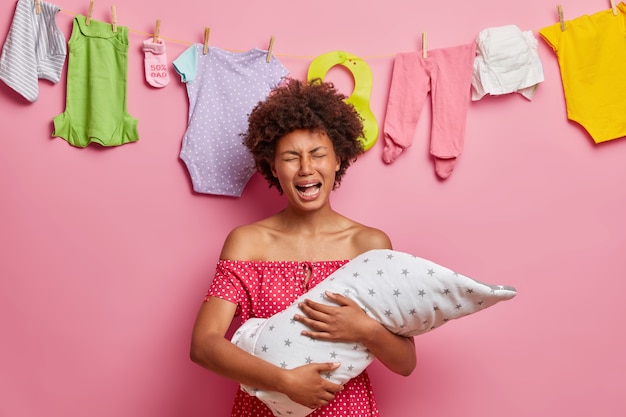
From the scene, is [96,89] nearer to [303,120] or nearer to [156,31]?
[156,31]

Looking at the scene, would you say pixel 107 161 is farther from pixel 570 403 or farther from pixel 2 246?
pixel 570 403

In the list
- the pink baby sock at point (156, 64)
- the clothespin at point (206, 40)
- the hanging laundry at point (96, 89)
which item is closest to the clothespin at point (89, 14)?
the hanging laundry at point (96, 89)

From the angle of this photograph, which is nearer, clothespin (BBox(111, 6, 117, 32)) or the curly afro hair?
the curly afro hair

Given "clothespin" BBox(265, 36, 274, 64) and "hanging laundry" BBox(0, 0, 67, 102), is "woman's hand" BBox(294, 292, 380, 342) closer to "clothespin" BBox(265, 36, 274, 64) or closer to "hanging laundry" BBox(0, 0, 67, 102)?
"clothespin" BBox(265, 36, 274, 64)

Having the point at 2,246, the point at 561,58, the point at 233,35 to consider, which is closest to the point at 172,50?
the point at 233,35

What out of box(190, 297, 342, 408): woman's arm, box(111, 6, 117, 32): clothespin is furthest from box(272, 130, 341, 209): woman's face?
box(111, 6, 117, 32): clothespin

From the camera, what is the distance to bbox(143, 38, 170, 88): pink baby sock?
1.91m

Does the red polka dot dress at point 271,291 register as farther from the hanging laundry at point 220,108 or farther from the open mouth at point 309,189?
the hanging laundry at point 220,108

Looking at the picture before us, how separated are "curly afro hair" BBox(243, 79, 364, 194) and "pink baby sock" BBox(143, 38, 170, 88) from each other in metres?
0.32

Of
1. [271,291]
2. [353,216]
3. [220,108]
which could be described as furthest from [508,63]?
[271,291]

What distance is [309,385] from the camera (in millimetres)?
1346

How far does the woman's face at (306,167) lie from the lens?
5.33 feet

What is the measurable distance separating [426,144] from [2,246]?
3.85ft

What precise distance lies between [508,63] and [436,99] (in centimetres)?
21
